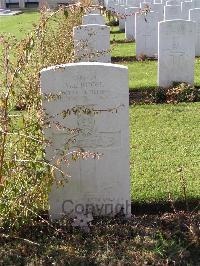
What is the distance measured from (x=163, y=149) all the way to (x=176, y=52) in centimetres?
319

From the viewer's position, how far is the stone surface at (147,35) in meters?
12.7

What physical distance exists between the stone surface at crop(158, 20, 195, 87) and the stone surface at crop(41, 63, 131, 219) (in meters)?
4.73

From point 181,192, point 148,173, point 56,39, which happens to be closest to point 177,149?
point 148,173

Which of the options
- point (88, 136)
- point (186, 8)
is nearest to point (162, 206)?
point (88, 136)

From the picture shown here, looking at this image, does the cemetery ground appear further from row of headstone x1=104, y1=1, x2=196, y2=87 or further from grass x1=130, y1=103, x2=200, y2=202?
row of headstone x1=104, y1=1, x2=196, y2=87

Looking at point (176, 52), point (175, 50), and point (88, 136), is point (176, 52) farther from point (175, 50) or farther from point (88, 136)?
point (88, 136)

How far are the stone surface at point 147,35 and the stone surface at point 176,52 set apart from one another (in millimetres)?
3536

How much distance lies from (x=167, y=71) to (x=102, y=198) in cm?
494

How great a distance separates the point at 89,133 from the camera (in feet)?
15.4

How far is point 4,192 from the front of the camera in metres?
4.41

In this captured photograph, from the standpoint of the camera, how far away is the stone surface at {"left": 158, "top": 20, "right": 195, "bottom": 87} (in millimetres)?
9023

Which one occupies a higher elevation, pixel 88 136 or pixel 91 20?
pixel 91 20

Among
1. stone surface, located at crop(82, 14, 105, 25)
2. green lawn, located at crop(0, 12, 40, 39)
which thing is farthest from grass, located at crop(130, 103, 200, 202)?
green lawn, located at crop(0, 12, 40, 39)

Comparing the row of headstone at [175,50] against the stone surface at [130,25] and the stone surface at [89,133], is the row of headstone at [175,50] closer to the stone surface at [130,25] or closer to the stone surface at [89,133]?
the stone surface at [89,133]
